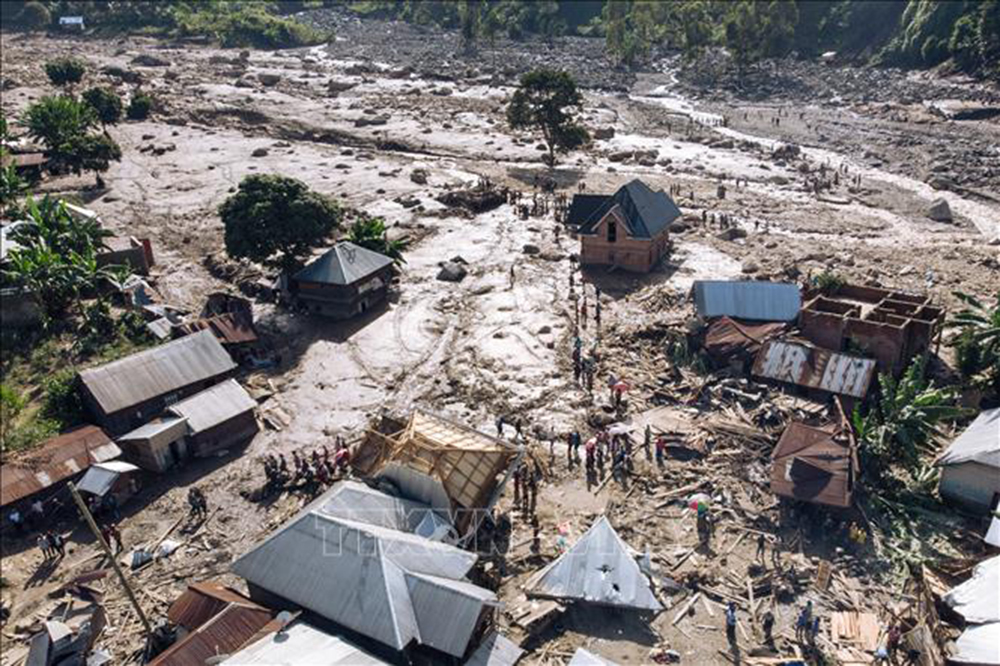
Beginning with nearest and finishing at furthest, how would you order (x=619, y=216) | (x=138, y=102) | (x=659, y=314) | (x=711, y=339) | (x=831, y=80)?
1. (x=711, y=339)
2. (x=659, y=314)
3. (x=619, y=216)
4. (x=138, y=102)
5. (x=831, y=80)

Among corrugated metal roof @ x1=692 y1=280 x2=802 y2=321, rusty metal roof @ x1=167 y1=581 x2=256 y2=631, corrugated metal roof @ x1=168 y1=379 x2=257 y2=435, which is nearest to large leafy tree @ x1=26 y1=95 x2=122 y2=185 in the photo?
corrugated metal roof @ x1=168 y1=379 x2=257 y2=435

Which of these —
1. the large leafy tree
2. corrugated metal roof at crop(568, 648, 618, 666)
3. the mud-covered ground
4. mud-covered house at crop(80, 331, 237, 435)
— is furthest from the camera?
the large leafy tree

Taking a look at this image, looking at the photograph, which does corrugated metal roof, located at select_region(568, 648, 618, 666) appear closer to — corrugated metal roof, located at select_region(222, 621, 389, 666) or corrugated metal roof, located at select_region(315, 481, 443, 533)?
corrugated metal roof, located at select_region(222, 621, 389, 666)

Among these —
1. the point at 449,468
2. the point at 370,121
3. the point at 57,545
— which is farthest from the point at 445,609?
the point at 370,121

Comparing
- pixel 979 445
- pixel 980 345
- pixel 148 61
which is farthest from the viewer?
→ pixel 148 61

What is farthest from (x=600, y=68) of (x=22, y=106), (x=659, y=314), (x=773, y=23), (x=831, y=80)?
(x=659, y=314)

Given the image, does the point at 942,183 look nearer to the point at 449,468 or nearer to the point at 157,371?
the point at 449,468

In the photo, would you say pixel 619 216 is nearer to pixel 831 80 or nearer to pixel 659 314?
pixel 659 314
